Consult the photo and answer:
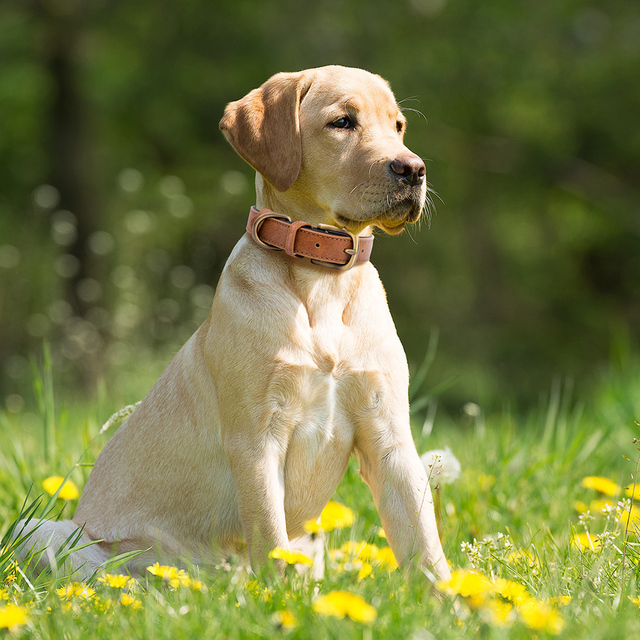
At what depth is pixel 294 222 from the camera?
2.58 m

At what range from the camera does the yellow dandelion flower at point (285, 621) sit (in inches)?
67.3

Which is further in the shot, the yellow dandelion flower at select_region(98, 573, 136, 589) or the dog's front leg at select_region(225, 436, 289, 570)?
the dog's front leg at select_region(225, 436, 289, 570)

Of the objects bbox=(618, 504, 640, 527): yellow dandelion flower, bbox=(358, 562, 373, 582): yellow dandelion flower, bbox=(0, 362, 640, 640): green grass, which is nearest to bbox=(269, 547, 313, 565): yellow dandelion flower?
bbox=(0, 362, 640, 640): green grass

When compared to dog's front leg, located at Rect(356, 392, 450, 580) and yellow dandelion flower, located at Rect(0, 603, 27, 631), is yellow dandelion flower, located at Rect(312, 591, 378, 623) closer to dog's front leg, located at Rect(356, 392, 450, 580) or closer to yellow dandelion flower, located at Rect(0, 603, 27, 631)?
yellow dandelion flower, located at Rect(0, 603, 27, 631)

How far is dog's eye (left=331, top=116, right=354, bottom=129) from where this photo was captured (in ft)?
8.71

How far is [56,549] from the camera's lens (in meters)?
2.61

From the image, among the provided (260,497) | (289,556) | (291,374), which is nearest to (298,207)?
(291,374)

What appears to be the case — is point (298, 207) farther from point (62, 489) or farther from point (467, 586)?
point (62, 489)

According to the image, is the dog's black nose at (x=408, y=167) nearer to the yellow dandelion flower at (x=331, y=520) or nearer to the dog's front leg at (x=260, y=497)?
the dog's front leg at (x=260, y=497)

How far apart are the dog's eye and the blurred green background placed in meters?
4.82

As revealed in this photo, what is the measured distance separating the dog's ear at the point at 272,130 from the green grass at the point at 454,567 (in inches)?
49.2

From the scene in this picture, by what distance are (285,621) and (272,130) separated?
5.26 feet

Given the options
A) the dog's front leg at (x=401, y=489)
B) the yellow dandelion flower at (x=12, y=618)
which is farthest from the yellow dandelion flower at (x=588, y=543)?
the yellow dandelion flower at (x=12, y=618)

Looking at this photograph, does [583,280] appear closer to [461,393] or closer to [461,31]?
[461,393]
